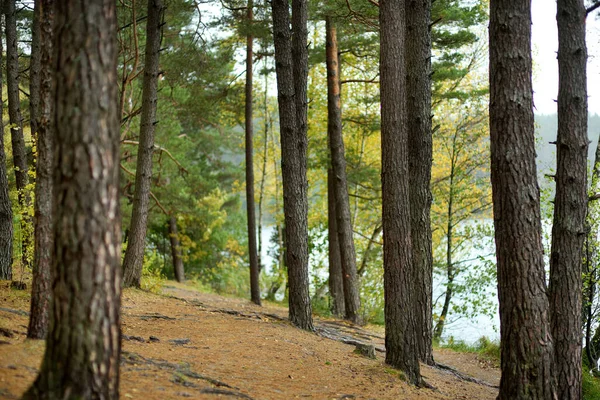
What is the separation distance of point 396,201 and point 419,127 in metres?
1.86

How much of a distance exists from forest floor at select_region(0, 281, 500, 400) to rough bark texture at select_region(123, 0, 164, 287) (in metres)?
0.81

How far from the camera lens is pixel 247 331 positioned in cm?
923

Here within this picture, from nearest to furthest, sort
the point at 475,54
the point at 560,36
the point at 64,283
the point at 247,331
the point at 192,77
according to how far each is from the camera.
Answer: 1. the point at 64,283
2. the point at 560,36
3. the point at 247,331
4. the point at 192,77
5. the point at 475,54

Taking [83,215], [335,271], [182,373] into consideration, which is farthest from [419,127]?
[335,271]

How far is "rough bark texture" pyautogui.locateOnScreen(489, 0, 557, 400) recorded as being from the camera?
5.65m

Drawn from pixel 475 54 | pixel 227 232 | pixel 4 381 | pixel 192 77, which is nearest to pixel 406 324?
pixel 4 381

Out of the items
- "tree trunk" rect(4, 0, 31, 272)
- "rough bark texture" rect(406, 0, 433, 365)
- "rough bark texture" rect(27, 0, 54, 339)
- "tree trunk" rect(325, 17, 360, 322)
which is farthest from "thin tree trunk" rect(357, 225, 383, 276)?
"rough bark texture" rect(27, 0, 54, 339)

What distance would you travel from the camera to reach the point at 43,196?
5879mm

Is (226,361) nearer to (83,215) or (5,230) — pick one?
(83,215)

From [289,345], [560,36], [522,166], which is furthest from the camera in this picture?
[289,345]

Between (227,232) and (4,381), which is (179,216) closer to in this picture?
(227,232)

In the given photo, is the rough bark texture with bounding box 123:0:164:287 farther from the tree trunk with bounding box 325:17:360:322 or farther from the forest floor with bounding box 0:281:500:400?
the tree trunk with bounding box 325:17:360:322

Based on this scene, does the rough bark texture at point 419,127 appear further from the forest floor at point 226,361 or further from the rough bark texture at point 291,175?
the rough bark texture at point 291,175

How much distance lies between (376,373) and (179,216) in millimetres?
15399
